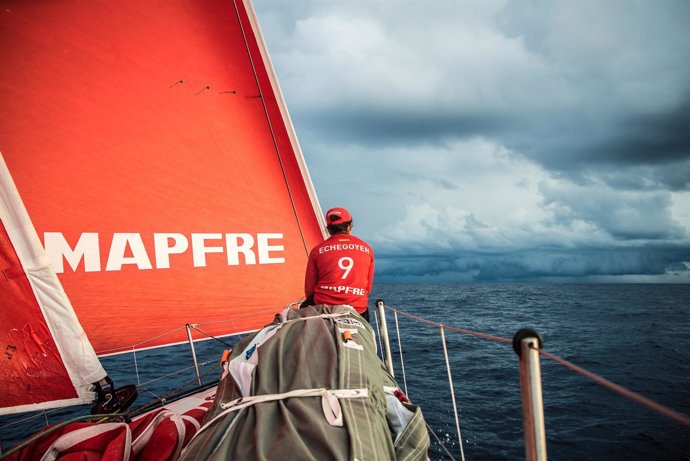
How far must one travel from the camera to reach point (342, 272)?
9.07ft

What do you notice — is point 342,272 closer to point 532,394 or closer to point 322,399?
point 322,399

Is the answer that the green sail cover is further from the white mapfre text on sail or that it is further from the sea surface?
the white mapfre text on sail

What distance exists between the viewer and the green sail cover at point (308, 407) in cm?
106

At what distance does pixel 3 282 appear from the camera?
1974mm

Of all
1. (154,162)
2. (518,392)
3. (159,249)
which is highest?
(154,162)

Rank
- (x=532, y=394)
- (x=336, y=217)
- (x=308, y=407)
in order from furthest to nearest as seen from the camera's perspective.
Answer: (x=336, y=217)
(x=308, y=407)
(x=532, y=394)

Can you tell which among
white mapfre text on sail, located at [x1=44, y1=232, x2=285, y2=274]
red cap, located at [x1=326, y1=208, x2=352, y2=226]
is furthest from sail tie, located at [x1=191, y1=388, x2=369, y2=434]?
white mapfre text on sail, located at [x1=44, y1=232, x2=285, y2=274]

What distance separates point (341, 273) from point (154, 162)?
222 cm

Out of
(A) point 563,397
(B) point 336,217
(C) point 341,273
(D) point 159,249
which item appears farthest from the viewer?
(A) point 563,397

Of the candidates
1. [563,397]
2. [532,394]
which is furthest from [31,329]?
[563,397]

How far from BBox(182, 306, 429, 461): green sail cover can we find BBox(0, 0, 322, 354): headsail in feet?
7.03

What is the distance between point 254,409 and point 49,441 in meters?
0.77

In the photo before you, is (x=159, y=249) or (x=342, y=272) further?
(x=159, y=249)

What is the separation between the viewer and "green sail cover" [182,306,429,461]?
106 cm
